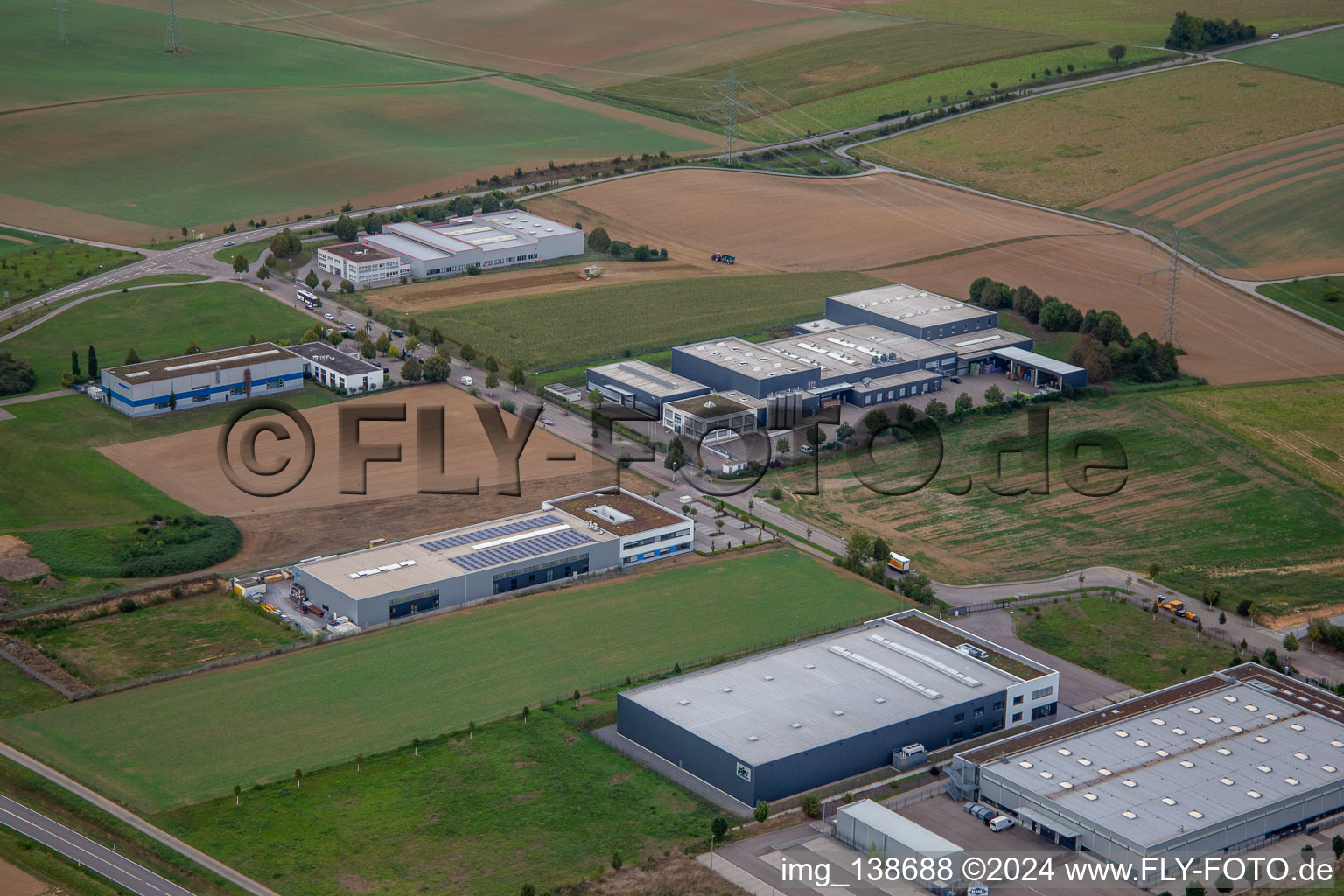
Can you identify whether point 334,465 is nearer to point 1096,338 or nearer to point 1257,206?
point 1096,338

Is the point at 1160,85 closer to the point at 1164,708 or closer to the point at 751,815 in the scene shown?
the point at 1164,708

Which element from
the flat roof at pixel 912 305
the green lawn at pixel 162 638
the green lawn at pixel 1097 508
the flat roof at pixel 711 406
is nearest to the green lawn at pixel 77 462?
the green lawn at pixel 162 638

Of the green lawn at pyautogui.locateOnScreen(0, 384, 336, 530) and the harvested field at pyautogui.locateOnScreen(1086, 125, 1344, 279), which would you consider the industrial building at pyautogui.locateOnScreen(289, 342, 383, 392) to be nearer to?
the green lawn at pyautogui.locateOnScreen(0, 384, 336, 530)

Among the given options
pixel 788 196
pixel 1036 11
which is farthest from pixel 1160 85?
pixel 788 196

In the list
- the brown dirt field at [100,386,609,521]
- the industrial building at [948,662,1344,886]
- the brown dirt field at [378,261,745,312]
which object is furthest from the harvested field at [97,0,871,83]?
the industrial building at [948,662,1344,886]

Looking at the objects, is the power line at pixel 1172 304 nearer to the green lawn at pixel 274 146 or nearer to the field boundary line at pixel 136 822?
the green lawn at pixel 274 146

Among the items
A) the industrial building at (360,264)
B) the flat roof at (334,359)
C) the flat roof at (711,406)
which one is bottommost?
the flat roof at (711,406)
